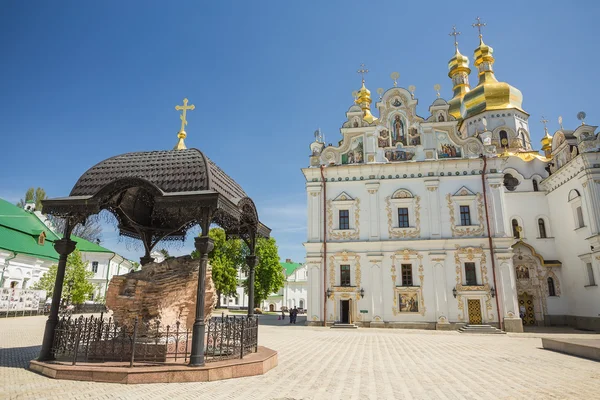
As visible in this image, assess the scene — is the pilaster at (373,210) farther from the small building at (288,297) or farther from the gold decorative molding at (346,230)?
the small building at (288,297)

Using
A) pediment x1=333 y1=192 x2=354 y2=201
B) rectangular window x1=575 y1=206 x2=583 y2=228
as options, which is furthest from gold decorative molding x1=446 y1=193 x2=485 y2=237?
rectangular window x1=575 y1=206 x2=583 y2=228

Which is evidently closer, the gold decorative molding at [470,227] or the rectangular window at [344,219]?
the gold decorative molding at [470,227]

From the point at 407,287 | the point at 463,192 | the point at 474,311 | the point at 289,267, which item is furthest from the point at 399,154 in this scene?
the point at 289,267

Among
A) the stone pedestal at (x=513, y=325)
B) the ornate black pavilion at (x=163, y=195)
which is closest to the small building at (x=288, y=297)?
the stone pedestal at (x=513, y=325)

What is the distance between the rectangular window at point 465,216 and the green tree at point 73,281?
31.9 meters

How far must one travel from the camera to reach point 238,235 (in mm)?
13266

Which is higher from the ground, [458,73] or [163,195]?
[458,73]

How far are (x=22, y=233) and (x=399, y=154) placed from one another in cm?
3171

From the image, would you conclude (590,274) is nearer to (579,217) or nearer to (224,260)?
(579,217)

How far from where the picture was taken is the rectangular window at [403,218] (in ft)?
87.0

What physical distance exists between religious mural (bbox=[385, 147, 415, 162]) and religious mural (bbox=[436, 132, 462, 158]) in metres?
2.07

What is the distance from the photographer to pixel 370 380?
8117mm

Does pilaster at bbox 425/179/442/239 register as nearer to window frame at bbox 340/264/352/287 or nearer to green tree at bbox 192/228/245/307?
window frame at bbox 340/264/352/287

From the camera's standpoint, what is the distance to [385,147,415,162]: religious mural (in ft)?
89.8
